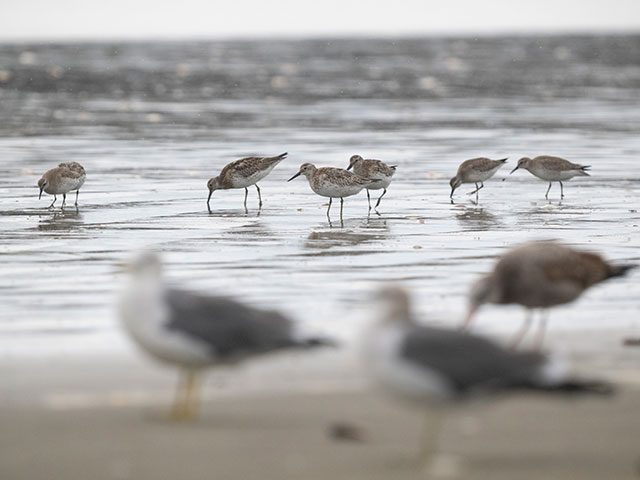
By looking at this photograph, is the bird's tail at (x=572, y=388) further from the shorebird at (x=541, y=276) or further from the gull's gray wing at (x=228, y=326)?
the shorebird at (x=541, y=276)

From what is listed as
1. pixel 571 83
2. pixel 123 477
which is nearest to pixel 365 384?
pixel 123 477

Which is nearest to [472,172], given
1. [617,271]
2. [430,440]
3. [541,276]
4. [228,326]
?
[617,271]

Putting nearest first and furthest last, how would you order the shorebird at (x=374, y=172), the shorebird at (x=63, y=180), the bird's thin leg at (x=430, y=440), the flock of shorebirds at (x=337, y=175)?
the bird's thin leg at (x=430, y=440) < the flock of shorebirds at (x=337, y=175) < the shorebird at (x=374, y=172) < the shorebird at (x=63, y=180)

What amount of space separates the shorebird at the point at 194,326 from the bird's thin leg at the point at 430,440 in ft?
2.65

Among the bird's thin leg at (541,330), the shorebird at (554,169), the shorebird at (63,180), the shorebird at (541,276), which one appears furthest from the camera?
the shorebird at (554,169)

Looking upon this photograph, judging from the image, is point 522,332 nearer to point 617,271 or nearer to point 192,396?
point 617,271

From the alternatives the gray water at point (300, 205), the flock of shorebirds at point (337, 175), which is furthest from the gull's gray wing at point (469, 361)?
the flock of shorebirds at point (337, 175)

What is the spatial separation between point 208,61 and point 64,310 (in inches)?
3197

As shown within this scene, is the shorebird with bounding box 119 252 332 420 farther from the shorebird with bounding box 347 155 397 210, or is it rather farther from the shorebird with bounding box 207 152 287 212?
the shorebird with bounding box 207 152 287 212

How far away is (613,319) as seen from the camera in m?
11.4

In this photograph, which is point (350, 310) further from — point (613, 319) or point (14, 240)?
point (14, 240)

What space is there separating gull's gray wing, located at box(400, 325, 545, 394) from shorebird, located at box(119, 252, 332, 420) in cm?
87

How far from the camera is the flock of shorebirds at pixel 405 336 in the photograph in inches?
267

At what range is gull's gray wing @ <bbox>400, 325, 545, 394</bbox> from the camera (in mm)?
6762
